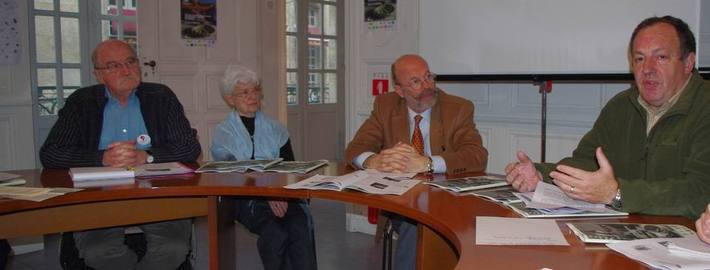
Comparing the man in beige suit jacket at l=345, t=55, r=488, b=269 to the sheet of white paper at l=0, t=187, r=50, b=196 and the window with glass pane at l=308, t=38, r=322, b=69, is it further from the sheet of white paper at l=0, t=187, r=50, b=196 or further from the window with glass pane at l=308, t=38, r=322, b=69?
the window with glass pane at l=308, t=38, r=322, b=69

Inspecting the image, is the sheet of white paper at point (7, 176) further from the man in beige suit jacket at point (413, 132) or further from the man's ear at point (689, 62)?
the man's ear at point (689, 62)

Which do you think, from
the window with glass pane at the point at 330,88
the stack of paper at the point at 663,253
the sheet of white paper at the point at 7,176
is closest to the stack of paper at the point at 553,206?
the stack of paper at the point at 663,253

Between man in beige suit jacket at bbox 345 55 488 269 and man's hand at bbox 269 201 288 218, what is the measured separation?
1.12 ft

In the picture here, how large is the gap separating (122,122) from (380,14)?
202 cm

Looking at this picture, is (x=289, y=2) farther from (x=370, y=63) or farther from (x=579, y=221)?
(x=579, y=221)

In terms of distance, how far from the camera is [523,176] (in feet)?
6.09

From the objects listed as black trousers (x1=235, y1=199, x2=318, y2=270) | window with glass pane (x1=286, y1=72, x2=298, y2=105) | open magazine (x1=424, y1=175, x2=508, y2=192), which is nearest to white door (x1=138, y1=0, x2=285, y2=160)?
window with glass pane (x1=286, y1=72, x2=298, y2=105)

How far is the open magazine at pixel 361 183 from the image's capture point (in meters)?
1.94

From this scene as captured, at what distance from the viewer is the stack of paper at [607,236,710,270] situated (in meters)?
1.12

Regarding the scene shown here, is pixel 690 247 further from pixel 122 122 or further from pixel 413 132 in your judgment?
pixel 122 122

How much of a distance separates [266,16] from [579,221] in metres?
4.01

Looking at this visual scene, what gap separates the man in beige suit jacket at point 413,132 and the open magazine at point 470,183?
16 cm

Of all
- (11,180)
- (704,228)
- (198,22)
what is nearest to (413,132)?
(704,228)

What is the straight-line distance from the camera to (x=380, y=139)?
2.61 meters
